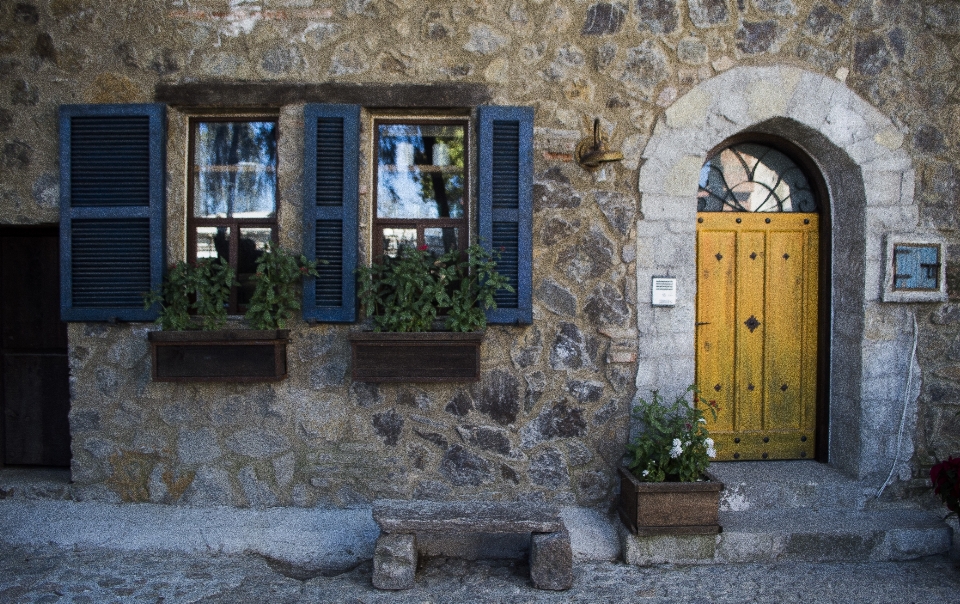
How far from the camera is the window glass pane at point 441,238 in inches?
145

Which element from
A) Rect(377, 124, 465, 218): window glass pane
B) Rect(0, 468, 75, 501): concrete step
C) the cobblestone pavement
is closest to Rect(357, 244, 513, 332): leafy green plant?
Rect(377, 124, 465, 218): window glass pane

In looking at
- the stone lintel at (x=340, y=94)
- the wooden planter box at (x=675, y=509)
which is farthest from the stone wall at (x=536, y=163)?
the wooden planter box at (x=675, y=509)

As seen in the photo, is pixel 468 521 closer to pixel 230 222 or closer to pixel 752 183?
pixel 230 222

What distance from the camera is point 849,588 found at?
9.95 ft

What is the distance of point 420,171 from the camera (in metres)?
3.71

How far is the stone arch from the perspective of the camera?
3.56 m

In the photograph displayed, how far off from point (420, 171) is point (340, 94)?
628 millimetres

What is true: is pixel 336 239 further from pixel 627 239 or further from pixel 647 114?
pixel 647 114

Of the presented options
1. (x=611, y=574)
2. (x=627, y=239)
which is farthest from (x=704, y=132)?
(x=611, y=574)

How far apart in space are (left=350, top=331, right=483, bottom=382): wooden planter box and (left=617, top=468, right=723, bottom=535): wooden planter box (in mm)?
1104

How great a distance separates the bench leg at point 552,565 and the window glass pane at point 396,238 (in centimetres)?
182

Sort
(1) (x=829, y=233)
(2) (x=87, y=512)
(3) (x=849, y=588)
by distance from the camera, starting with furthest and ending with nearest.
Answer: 1. (1) (x=829, y=233)
2. (2) (x=87, y=512)
3. (3) (x=849, y=588)

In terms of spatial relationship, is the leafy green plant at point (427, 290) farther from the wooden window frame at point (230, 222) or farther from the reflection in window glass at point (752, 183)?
the reflection in window glass at point (752, 183)

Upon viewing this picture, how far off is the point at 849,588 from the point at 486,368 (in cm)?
213
